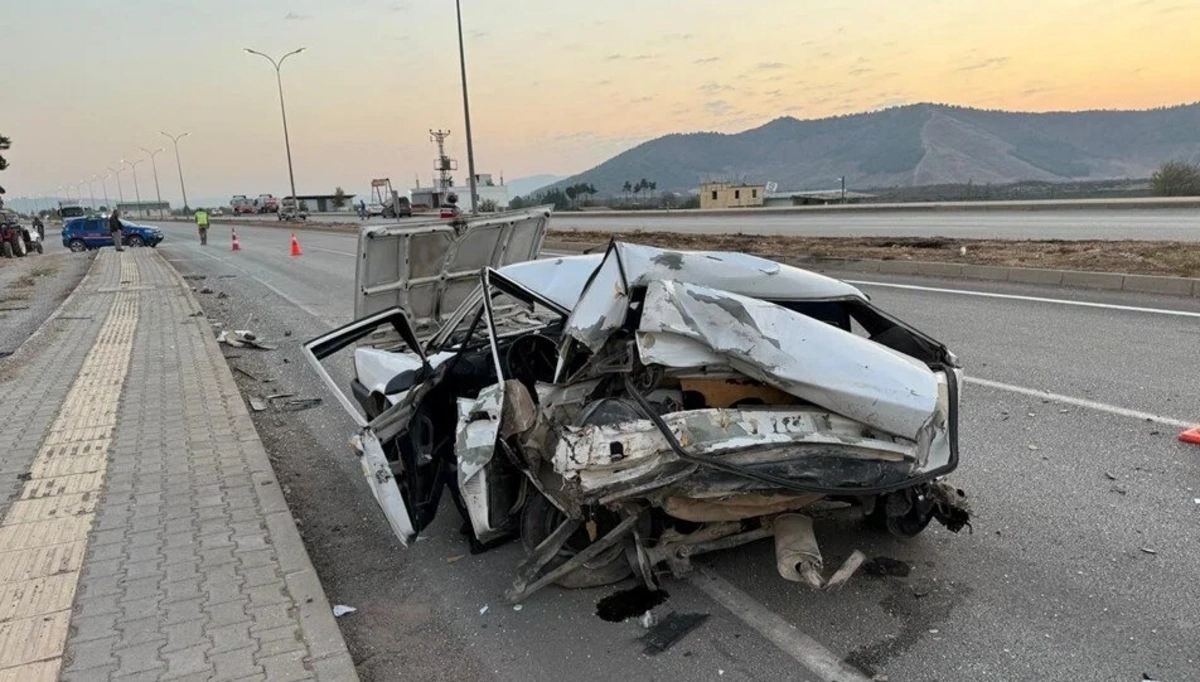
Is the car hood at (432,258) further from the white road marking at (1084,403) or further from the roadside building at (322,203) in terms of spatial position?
the roadside building at (322,203)

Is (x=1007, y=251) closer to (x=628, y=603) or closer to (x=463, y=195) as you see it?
(x=628, y=603)

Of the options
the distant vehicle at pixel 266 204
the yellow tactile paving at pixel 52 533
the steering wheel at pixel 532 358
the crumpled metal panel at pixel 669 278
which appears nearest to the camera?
the yellow tactile paving at pixel 52 533

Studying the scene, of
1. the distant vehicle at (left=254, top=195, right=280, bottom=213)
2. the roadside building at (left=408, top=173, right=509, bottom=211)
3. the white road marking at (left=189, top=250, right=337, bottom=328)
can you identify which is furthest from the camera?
the distant vehicle at (left=254, top=195, right=280, bottom=213)

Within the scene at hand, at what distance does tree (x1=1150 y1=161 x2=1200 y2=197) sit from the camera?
32.7 metres

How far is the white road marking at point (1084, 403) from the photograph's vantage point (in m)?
4.73

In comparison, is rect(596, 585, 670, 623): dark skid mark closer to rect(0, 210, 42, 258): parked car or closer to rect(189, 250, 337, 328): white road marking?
rect(189, 250, 337, 328): white road marking

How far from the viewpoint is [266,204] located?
88.6 metres

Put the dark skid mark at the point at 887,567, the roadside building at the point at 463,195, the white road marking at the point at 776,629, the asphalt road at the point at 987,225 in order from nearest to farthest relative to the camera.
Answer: the white road marking at the point at 776,629
the dark skid mark at the point at 887,567
the asphalt road at the point at 987,225
the roadside building at the point at 463,195

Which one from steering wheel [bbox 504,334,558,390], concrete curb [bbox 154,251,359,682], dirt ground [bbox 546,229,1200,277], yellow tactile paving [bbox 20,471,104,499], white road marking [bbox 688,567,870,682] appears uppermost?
steering wheel [bbox 504,334,558,390]

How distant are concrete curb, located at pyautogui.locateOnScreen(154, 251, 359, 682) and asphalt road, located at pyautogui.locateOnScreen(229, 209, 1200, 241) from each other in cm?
1446

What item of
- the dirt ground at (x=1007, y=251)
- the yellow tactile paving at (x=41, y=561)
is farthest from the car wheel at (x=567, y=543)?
the dirt ground at (x=1007, y=251)

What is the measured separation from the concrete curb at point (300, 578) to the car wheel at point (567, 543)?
844 mm

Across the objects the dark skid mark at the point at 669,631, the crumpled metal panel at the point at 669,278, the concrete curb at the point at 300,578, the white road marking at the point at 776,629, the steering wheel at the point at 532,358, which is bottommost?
the dark skid mark at the point at 669,631

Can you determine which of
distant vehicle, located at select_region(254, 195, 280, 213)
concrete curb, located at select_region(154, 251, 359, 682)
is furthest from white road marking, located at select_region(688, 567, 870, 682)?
distant vehicle, located at select_region(254, 195, 280, 213)
